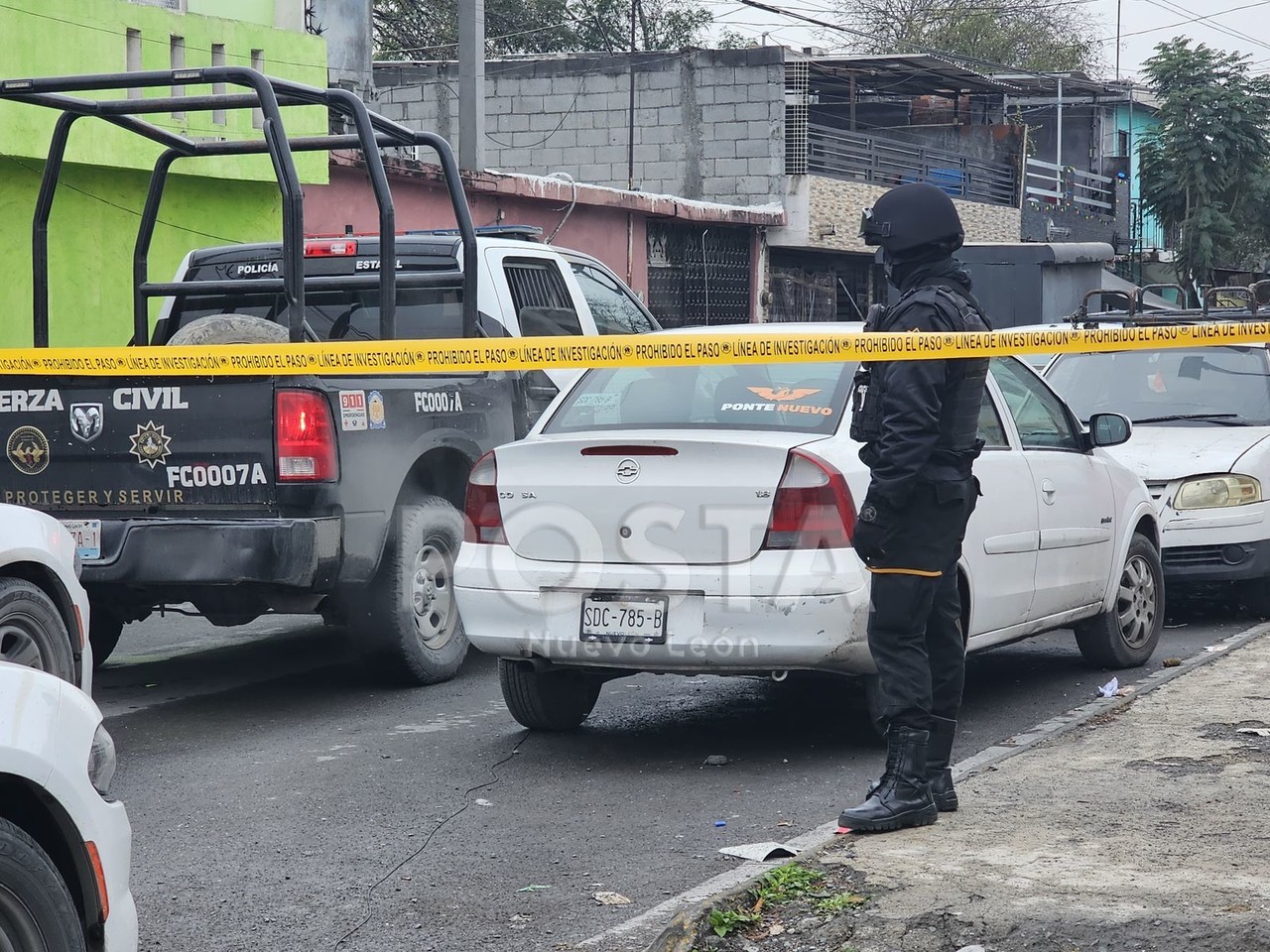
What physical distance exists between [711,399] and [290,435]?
176 centimetres

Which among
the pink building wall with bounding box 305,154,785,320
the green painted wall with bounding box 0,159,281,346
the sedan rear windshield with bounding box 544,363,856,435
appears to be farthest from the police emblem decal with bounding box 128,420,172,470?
the pink building wall with bounding box 305,154,785,320

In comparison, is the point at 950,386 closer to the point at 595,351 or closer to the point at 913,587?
the point at 913,587

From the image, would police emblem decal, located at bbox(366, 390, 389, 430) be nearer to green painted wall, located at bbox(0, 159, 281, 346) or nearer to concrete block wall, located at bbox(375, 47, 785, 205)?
green painted wall, located at bbox(0, 159, 281, 346)

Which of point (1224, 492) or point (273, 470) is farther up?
point (273, 470)

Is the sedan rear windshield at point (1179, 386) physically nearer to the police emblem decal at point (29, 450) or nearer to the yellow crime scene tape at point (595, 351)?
the yellow crime scene tape at point (595, 351)

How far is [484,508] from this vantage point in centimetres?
645

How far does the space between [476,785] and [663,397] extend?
1.69 m

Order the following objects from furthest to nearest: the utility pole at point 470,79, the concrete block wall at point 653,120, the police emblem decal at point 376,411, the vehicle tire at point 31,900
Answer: the concrete block wall at point 653,120 → the utility pole at point 470,79 → the police emblem decal at point 376,411 → the vehicle tire at point 31,900

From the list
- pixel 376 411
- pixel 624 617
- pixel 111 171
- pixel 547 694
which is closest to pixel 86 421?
pixel 376 411

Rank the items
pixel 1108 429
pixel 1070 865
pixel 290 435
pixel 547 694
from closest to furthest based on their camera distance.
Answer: pixel 1070 865 < pixel 547 694 < pixel 290 435 < pixel 1108 429

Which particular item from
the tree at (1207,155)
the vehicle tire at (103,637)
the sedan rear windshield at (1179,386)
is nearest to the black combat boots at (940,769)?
the vehicle tire at (103,637)

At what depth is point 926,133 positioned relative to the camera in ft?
124

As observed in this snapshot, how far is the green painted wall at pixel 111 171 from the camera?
48.9 feet

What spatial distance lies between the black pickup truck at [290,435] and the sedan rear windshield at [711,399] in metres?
1.06
